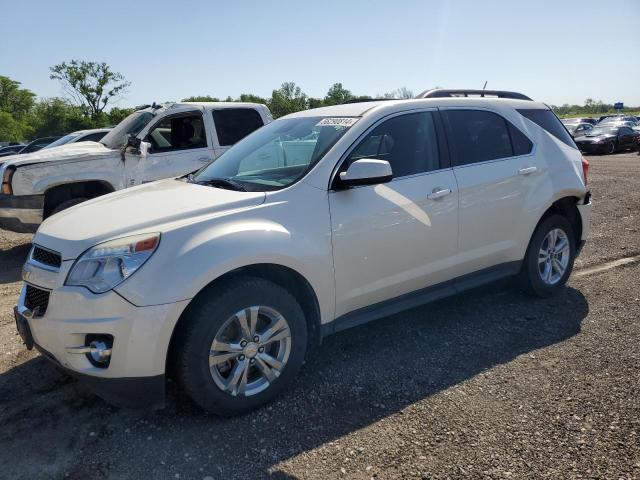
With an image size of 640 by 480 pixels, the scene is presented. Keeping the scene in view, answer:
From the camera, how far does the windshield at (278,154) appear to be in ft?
11.2

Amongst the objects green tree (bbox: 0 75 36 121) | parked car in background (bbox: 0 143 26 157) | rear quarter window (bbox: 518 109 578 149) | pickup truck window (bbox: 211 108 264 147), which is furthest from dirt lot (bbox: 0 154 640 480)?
green tree (bbox: 0 75 36 121)

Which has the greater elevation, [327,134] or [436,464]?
[327,134]

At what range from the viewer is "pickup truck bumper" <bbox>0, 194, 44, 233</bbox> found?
6.43 metres

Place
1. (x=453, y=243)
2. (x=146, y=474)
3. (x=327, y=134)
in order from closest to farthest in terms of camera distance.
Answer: (x=146, y=474), (x=327, y=134), (x=453, y=243)

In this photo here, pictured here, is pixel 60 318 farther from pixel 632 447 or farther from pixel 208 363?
pixel 632 447

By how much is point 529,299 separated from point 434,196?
1795 mm

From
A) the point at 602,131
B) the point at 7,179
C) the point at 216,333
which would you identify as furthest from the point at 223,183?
the point at 602,131

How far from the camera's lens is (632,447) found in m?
2.62

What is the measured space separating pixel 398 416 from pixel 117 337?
1638mm

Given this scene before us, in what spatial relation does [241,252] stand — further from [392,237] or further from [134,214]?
[392,237]

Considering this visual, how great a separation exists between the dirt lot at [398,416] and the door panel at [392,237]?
55cm

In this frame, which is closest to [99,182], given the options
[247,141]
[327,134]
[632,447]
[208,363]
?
[247,141]

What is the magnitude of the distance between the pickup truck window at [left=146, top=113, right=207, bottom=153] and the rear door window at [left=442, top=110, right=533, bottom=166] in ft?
14.1

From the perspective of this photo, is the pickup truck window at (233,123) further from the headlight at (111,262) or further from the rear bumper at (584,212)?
the headlight at (111,262)
